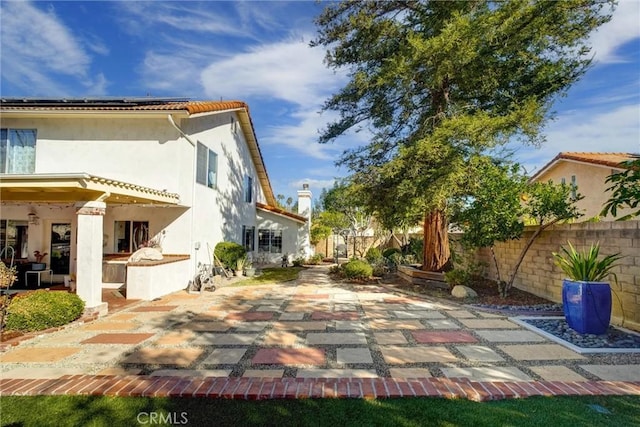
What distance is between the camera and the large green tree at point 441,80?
9.41m

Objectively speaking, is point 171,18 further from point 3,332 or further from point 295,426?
point 295,426

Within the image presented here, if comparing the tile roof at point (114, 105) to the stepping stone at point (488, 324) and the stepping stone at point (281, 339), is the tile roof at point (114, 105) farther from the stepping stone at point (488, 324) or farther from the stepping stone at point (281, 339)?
the stepping stone at point (488, 324)

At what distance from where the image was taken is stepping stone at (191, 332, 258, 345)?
5812 mm

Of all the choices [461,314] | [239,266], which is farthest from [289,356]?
[239,266]

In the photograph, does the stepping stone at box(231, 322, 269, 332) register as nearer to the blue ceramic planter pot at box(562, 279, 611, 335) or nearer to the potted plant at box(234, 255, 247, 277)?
the blue ceramic planter pot at box(562, 279, 611, 335)

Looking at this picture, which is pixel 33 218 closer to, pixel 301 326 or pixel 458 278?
pixel 301 326

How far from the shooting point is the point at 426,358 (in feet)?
16.5

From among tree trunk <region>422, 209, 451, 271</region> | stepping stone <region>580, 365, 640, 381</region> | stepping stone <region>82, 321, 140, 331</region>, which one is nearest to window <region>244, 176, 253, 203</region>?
tree trunk <region>422, 209, 451, 271</region>

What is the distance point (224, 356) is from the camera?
516 centimetres

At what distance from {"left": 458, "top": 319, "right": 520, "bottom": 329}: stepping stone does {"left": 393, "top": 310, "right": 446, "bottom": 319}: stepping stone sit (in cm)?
54

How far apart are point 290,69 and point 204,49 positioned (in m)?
3.14

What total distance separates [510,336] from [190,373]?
5281mm

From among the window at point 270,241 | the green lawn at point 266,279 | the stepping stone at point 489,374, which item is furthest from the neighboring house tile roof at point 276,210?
the stepping stone at point 489,374

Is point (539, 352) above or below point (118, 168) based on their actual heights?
below
